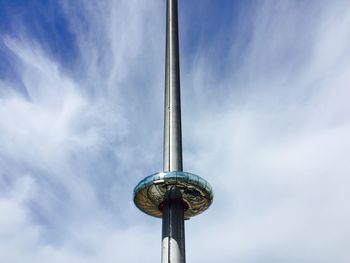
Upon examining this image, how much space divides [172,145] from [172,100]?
17.2 feet

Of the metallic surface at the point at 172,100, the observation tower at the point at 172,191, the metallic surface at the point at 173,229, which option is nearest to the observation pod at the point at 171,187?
the observation tower at the point at 172,191

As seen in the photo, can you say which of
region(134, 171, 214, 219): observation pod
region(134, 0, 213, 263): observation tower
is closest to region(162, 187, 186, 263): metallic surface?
region(134, 0, 213, 263): observation tower

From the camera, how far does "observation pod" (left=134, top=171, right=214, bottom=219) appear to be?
110 feet

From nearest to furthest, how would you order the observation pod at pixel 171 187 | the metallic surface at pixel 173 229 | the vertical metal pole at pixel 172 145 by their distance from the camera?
the metallic surface at pixel 173 229 → the vertical metal pole at pixel 172 145 → the observation pod at pixel 171 187

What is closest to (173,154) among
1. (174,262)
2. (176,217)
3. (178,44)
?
(176,217)

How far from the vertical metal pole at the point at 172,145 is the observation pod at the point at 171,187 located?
2.66 ft

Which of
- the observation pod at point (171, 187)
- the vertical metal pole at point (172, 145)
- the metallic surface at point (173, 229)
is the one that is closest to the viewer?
the metallic surface at point (173, 229)

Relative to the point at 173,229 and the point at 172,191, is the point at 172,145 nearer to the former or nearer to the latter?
the point at 172,191

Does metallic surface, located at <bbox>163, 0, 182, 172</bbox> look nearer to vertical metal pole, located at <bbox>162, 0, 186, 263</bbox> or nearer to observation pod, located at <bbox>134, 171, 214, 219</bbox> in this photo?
vertical metal pole, located at <bbox>162, 0, 186, 263</bbox>

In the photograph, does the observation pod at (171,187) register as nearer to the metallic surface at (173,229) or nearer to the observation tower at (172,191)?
the observation tower at (172,191)

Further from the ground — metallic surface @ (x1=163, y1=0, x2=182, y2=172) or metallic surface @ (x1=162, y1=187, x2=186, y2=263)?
metallic surface @ (x1=163, y1=0, x2=182, y2=172)

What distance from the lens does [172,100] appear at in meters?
40.8

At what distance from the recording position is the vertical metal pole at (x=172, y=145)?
31547 mm

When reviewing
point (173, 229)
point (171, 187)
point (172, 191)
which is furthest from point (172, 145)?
point (173, 229)
